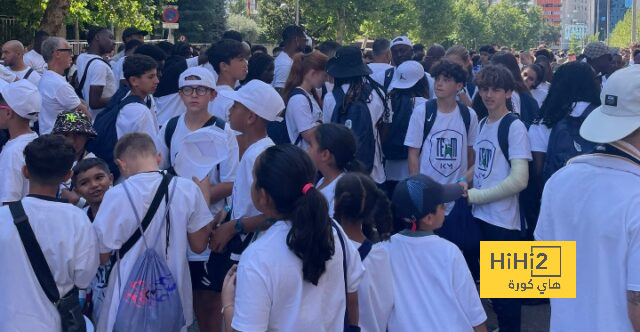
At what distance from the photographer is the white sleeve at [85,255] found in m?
4.11

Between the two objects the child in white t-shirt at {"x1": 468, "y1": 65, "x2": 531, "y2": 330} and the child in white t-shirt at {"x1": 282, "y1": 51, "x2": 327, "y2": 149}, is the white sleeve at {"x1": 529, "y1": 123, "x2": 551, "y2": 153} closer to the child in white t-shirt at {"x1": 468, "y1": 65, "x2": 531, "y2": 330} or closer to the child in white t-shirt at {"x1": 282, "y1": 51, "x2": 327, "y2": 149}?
the child in white t-shirt at {"x1": 468, "y1": 65, "x2": 531, "y2": 330}

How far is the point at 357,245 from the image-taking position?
13.7ft

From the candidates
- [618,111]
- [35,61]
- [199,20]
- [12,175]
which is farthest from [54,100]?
[199,20]

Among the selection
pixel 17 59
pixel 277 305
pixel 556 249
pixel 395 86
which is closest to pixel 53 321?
pixel 277 305

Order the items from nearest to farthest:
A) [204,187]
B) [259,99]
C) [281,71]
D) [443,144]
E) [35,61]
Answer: [259,99] < [204,187] < [443,144] < [281,71] < [35,61]

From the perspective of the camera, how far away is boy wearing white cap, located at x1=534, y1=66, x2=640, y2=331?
333 centimetres

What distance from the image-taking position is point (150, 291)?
4348mm

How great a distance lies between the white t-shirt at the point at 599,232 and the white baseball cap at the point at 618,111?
0.10 m

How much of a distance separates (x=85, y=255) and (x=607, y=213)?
2.28 meters

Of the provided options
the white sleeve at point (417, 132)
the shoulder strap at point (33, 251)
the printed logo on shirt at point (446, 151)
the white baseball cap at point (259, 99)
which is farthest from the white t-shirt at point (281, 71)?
the shoulder strap at point (33, 251)

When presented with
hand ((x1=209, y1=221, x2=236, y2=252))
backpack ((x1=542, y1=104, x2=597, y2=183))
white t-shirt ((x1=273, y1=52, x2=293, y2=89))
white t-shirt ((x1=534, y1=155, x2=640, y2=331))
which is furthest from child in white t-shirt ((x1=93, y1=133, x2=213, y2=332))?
white t-shirt ((x1=273, y1=52, x2=293, y2=89))

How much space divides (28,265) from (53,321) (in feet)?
0.95

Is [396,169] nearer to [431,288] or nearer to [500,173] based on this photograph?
[500,173]

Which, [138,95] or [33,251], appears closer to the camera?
[33,251]
